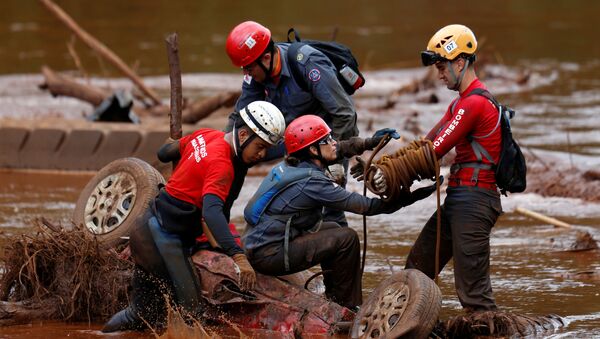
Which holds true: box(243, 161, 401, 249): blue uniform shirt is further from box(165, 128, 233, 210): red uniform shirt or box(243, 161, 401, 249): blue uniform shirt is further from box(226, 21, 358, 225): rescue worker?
box(226, 21, 358, 225): rescue worker

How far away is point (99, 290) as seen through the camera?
28.6 feet

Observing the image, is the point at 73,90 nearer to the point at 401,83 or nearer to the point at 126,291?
the point at 401,83

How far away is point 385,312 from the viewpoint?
751cm

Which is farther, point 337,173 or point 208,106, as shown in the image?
point 208,106

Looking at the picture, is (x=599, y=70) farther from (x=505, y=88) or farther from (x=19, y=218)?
(x=19, y=218)

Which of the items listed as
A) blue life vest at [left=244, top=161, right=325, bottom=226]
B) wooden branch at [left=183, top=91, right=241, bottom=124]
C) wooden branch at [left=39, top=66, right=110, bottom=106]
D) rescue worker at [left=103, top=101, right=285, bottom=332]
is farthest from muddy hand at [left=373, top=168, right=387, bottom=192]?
wooden branch at [left=39, top=66, right=110, bottom=106]

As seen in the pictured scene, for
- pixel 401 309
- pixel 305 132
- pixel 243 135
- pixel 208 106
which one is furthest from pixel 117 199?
pixel 208 106

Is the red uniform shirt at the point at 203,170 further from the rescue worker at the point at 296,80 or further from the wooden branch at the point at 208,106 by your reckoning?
the wooden branch at the point at 208,106

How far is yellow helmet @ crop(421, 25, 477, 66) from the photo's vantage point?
26.4 feet

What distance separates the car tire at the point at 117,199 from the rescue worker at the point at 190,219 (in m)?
0.72

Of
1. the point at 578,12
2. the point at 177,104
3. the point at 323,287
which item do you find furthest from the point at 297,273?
the point at 578,12

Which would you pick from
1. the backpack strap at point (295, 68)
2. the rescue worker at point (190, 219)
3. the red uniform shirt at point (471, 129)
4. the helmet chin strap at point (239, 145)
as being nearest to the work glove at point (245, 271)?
the rescue worker at point (190, 219)

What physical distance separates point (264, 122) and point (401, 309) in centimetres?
148

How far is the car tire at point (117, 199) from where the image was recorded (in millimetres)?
9133
